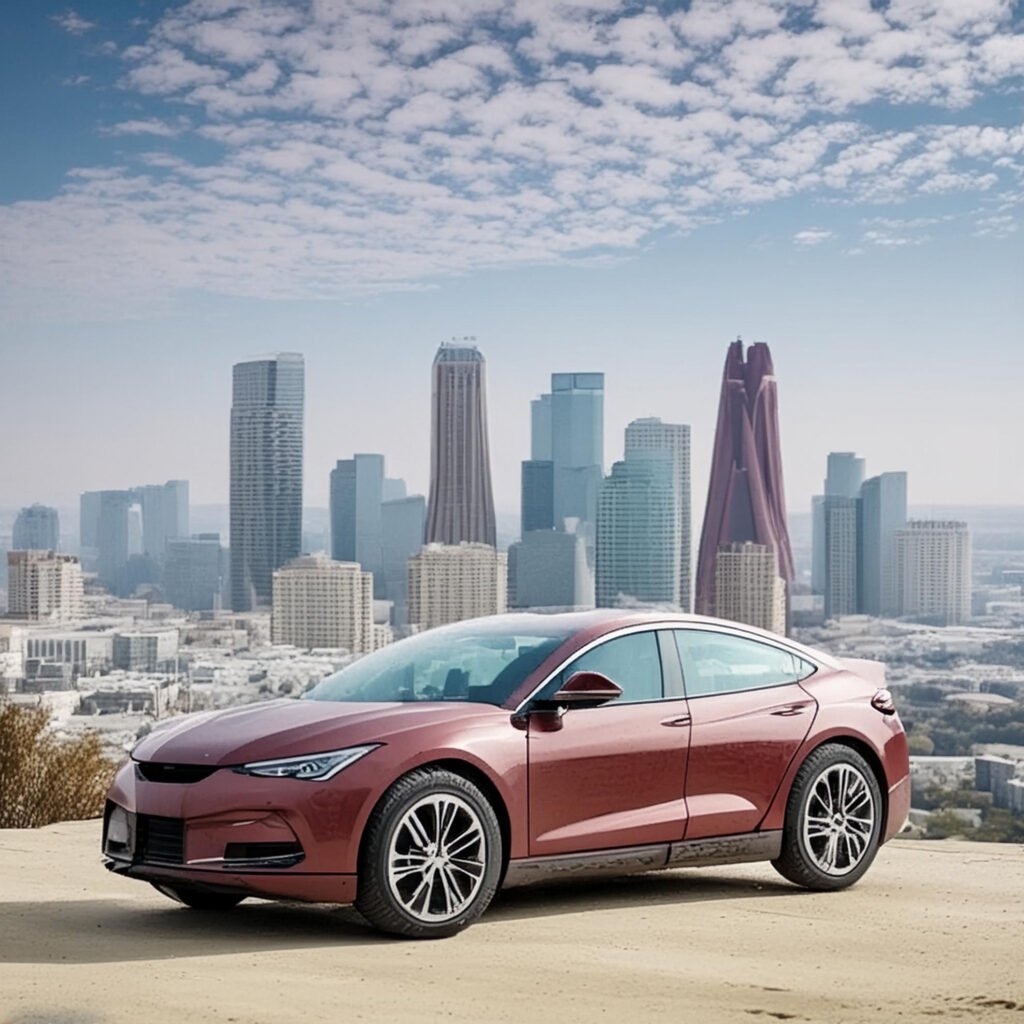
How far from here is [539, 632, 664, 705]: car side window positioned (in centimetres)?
877

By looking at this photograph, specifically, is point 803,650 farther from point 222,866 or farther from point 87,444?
point 87,444

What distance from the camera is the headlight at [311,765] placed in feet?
25.5

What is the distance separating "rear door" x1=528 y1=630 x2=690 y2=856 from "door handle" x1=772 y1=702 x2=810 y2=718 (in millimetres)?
614

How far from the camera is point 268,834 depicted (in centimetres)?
772

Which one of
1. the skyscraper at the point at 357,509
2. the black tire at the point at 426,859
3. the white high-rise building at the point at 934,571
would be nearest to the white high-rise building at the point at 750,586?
the white high-rise building at the point at 934,571

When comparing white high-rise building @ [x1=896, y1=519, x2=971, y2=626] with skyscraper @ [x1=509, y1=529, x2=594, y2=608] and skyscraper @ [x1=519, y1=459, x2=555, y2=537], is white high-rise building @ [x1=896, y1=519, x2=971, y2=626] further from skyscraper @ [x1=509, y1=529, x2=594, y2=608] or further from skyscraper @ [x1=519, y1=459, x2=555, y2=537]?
skyscraper @ [x1=519, y1=459, x2=555, y2=537]

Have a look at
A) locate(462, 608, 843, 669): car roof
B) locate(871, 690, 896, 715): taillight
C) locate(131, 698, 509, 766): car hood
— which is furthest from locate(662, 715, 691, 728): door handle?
locate(871, 690, 896, 715): taillight

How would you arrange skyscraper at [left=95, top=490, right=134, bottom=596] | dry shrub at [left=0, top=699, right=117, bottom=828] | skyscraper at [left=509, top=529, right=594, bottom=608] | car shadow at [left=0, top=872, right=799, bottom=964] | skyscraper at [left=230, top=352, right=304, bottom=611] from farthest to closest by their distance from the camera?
skyscraper at [left=230, top=352, right=304, bottom=611], skyscraper at [left=95, top=490, right=134, bottom=596], skyscraper at [left=509, top=529, right=594, bottom=608], dry shrub at [left=0, top=699, right=117, bottom=828], car shadow at [left=0, top=872, right=799, bottom=964]

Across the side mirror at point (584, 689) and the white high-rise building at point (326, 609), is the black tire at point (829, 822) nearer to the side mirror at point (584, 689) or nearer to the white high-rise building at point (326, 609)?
the side mirror at point (584, 689)

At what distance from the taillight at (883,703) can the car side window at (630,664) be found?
146cm

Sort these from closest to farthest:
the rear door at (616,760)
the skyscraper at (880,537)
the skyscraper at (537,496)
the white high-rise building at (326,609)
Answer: the rear door at (616,760), the white high-rise building at (326,609), the skyscraper at (880,537), the skyscraper at (537,496)

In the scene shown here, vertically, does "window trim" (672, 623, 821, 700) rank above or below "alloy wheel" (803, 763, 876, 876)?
above

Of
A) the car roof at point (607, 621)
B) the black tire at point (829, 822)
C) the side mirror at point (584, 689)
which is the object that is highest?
the car roof at point (607, 621)

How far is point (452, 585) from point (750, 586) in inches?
872
